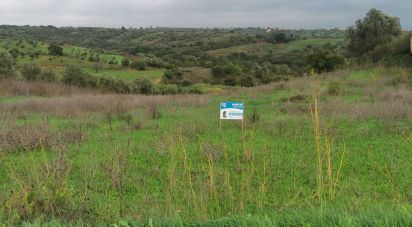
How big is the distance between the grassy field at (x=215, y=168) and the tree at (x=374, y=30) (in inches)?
978

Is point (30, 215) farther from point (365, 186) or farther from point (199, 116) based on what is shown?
point (199, 116)

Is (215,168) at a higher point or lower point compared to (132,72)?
higher

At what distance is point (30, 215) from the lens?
171 inches

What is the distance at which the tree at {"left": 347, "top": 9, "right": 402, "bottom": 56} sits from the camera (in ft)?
127

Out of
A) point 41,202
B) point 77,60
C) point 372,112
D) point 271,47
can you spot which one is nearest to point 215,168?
point 41,202

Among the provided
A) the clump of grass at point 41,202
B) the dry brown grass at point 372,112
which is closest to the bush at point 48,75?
the dry brown grass at point 372,112

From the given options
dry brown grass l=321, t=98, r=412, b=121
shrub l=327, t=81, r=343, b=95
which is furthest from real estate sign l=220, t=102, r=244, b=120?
shrub l=327, t=81, r=343, b=95

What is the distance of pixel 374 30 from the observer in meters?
38.9

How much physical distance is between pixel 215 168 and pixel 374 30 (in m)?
35.6

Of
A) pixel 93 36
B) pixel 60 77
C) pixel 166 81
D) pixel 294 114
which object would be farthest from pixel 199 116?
pixel 93 36

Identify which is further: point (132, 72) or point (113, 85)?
point (132, 72)

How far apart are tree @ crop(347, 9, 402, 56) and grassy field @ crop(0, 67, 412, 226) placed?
81.5ft

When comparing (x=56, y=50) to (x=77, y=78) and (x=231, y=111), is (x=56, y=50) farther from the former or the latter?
(x=231, y=111)

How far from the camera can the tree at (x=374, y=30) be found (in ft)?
127
